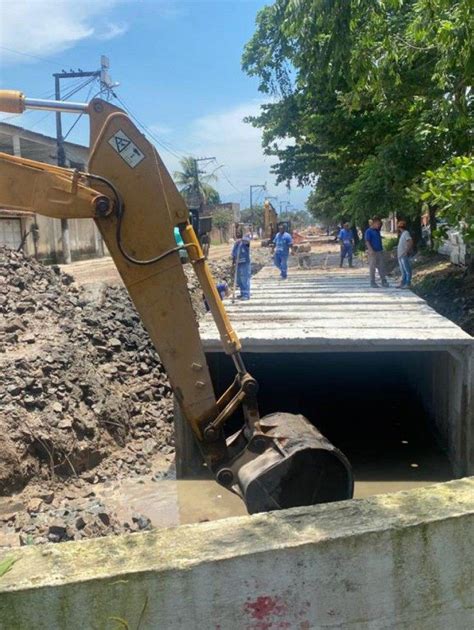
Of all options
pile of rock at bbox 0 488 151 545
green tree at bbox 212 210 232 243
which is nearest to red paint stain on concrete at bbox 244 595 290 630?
pile of rock at bbox 0 488 151 545

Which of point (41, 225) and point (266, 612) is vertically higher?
point (41, 225)

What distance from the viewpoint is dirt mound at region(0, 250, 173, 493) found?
8055 mm

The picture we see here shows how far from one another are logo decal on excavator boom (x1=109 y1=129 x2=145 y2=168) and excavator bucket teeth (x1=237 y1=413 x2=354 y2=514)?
2308 mm

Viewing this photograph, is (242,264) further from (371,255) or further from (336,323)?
(336,323)

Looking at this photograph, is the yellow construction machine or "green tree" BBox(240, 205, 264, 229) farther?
"green tree" BBox(240, 205, 264, 229)

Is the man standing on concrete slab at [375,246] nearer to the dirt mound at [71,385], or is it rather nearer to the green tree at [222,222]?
the dirt mound at [71,385]

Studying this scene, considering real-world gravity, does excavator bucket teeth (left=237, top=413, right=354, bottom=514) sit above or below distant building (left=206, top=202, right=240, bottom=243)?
below

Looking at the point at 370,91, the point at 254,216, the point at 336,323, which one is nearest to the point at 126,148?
the point at 336,323

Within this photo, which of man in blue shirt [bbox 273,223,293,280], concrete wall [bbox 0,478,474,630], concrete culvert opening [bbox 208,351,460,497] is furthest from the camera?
man in blue shirt [bbox 273,223,293,280]

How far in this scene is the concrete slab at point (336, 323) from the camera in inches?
313

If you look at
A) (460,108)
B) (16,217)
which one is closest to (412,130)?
(460,108)

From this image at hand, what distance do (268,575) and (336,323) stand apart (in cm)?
680

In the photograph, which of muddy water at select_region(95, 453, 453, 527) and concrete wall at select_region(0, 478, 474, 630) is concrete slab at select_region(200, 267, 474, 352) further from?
concrete wall at select_region(0, 478, 474, 630)

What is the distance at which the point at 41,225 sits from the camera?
103ft
